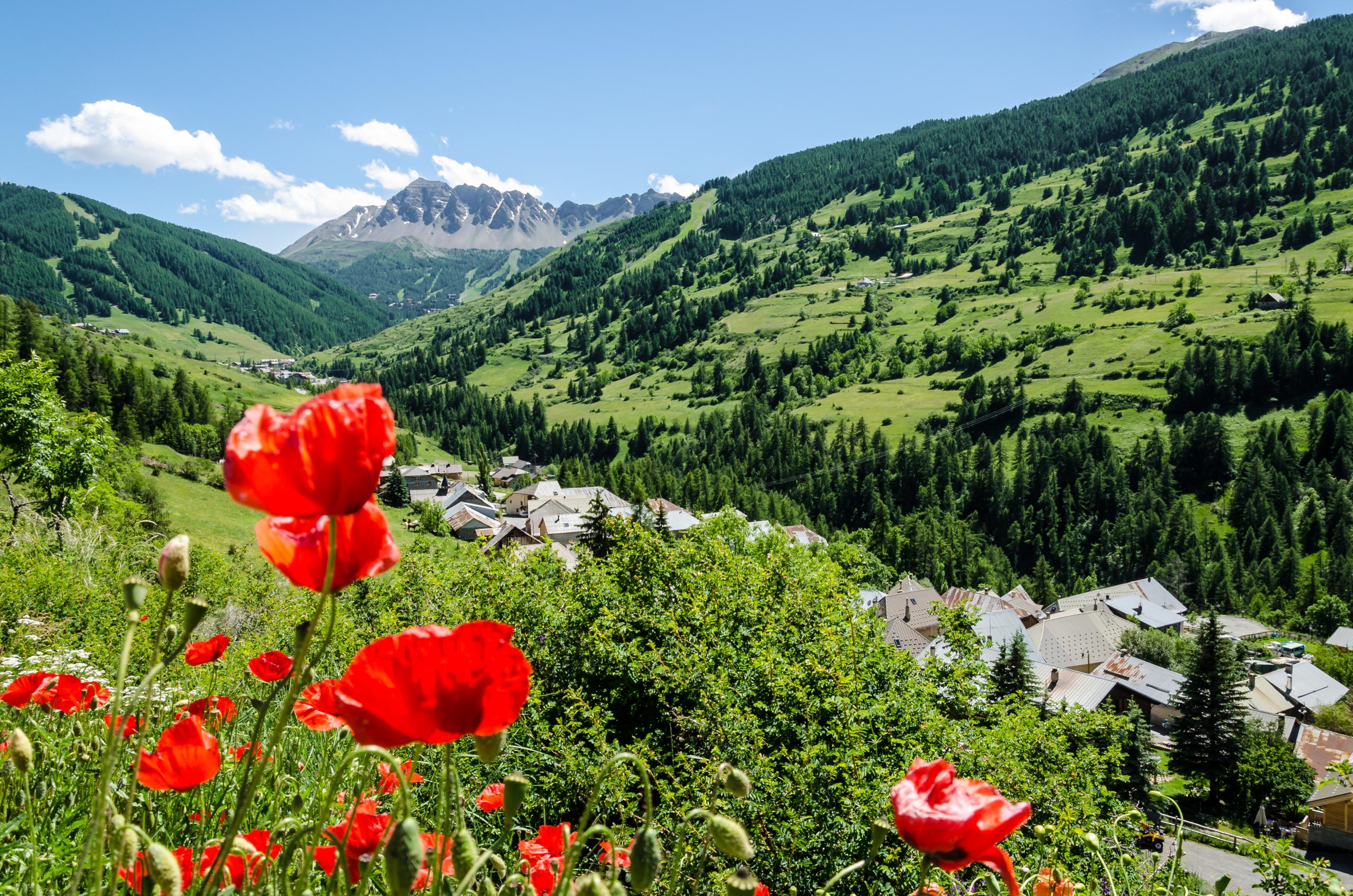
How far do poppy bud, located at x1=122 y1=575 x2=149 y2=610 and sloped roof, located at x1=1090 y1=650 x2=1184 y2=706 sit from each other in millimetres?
58895

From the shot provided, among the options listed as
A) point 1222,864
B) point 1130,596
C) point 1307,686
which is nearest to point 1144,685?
point 1307,686

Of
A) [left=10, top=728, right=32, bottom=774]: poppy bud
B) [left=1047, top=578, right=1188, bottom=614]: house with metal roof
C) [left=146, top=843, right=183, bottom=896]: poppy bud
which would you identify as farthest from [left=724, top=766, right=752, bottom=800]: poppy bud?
[left=1047, top=578, right=1188, bottom=614]: house with metal roof

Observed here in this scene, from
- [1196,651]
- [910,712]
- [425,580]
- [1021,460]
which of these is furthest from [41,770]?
[1021,460]

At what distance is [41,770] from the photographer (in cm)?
212

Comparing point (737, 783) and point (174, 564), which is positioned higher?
point (174, 564)

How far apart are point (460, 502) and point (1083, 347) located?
103173 mm

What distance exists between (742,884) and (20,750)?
1385 mm

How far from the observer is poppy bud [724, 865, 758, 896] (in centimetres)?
103

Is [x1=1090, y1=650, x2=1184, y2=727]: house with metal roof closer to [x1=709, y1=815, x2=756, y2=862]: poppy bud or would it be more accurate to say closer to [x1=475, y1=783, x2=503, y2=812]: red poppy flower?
[x1=475, y1=783, x2=503, y2=812]: red poppy flower

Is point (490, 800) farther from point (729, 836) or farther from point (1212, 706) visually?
point (1212, 706)

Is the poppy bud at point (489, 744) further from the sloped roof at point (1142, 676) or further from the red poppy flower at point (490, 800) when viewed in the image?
the sloped roof at point (1142, 676)

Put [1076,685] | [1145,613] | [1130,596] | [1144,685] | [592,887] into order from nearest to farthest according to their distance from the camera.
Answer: [592,887] → [1076,685] → [1144,685] → [1145,613] → [1130,596]

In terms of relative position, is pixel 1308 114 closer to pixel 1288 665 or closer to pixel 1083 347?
A: pixel 1083 347

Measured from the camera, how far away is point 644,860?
100cm
